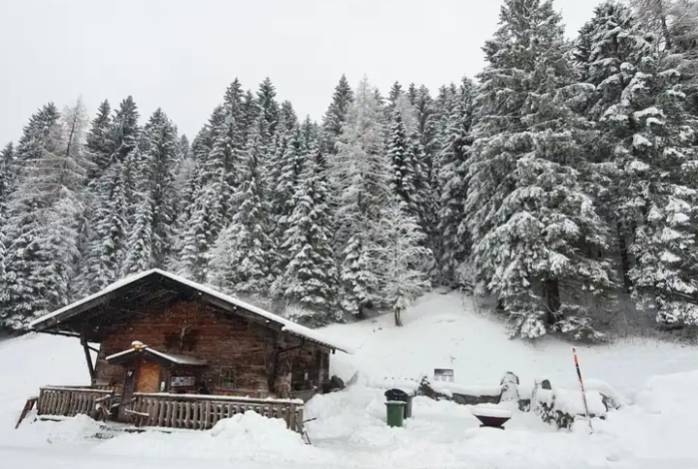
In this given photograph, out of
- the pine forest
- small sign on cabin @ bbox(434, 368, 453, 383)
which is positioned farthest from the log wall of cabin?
the pine forest

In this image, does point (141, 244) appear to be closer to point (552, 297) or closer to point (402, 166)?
point (402, 166)

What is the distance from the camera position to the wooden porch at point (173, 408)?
33.8 feet

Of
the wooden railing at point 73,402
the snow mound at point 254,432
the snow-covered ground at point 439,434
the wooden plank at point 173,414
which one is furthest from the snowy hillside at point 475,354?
the wooden railing at point 73,402

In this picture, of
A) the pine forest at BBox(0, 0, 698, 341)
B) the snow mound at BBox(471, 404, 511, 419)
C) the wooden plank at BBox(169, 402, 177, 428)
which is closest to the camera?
the snow mound at BBox(471, 404, 511, 419)

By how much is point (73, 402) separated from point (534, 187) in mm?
19634

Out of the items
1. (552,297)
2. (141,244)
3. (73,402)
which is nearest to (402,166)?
(552,297)

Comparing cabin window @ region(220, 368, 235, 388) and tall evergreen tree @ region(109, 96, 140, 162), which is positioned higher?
tall evergreen tree @ region(109, 96, 140, 162)

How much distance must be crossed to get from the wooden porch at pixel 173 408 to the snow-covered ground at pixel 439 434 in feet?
2.23

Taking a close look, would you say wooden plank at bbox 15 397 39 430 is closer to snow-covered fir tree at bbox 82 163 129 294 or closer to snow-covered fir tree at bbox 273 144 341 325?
snow-covered fir tree at bbox 273 144 341 325

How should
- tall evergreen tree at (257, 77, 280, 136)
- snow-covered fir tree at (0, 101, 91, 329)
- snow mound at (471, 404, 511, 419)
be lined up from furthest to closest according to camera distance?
1. tall evergreen tree at (257, 77, 280, 136)
2. snow-covered fir tree at (0, 101, 91, 329)
3. snow mound at (471, 404, 511, 419)

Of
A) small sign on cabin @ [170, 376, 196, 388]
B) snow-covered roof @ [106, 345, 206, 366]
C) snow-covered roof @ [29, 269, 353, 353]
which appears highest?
snow-covered roof @ [29, 269, 353, 353]

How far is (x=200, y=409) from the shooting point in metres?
10.7

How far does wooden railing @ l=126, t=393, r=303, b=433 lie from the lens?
33.7 ft

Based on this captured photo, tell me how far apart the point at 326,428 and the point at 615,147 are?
19008 mm
